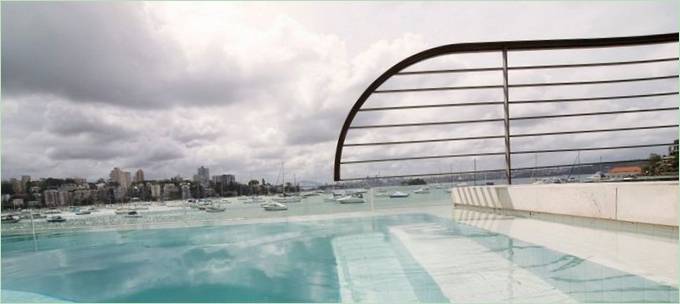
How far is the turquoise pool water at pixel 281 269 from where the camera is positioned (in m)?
1.39

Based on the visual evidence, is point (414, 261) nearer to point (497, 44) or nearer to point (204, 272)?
point (204, 272)

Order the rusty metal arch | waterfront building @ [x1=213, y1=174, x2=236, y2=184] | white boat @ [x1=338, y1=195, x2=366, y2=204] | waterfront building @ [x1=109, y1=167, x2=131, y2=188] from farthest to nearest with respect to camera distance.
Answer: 1. waterfront building @ [x1=213, y1=174, x2=236, y2=184]
2. waterfront building @ [x1=109, y1=167, x2=131, y2=188]
3. white boat @ [x1=338, y1=195, x2=366, y2=204]
4. the rusty metal arch

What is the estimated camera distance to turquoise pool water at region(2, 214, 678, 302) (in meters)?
1.39

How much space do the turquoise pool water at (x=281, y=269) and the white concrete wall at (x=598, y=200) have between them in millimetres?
764

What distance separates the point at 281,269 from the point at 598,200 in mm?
2344

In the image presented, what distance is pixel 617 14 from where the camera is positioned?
345 centimetres

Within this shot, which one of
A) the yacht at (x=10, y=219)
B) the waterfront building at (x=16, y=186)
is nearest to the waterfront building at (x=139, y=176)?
the waterfront building at (x=16, y=186)

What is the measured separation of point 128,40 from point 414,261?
5.21 metres

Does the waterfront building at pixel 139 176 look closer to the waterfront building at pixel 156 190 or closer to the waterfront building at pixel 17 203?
the waterfront building at pixel 156 190

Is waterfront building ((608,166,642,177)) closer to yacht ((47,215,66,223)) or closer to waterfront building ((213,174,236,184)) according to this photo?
yacht ((47,215,66,223))

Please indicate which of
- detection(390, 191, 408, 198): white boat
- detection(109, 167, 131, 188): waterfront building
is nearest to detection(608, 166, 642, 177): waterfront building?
detection(390, 191, 408, 198): white boat

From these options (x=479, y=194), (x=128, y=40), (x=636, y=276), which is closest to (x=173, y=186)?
(x=128, y=40)

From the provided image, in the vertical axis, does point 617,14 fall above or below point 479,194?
above

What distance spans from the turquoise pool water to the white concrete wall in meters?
0.76
